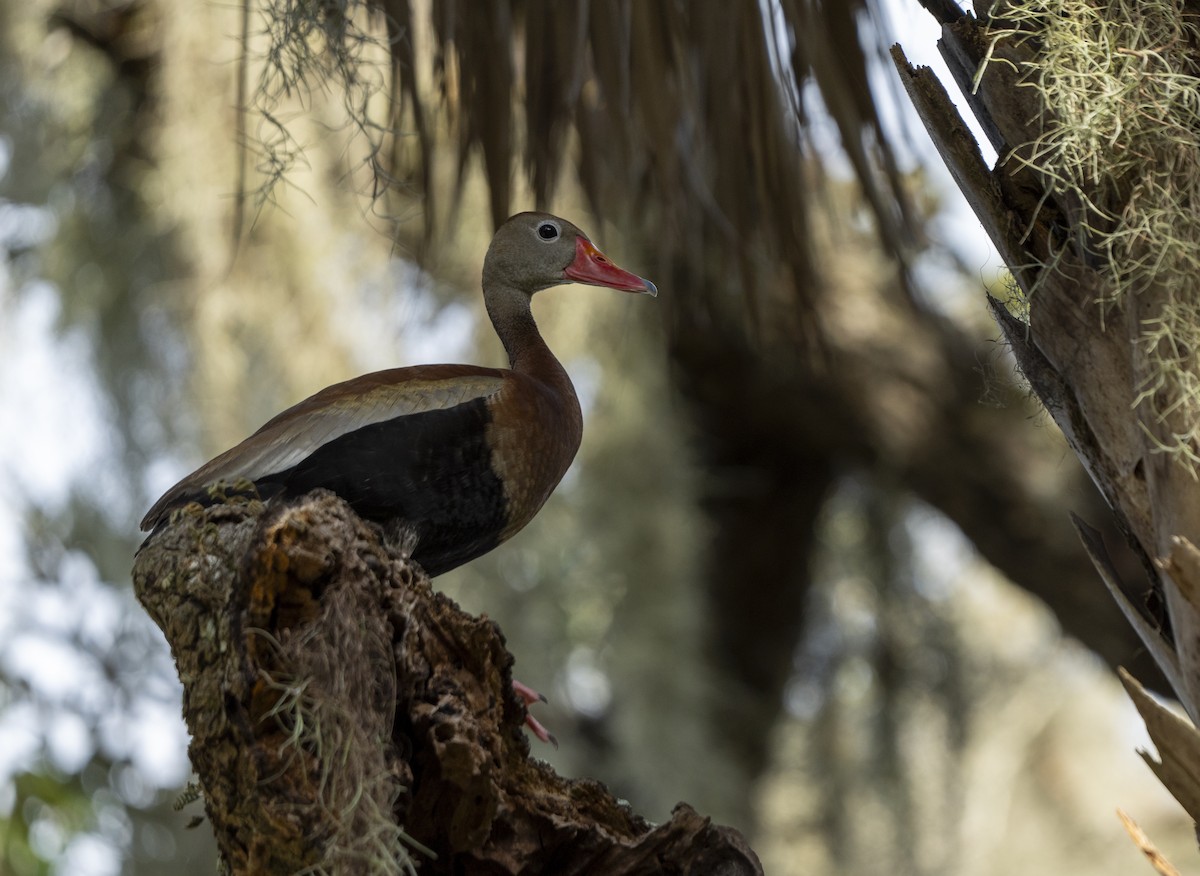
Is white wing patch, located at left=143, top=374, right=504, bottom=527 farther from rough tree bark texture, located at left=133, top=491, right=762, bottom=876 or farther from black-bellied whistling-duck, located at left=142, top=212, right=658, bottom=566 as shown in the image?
rough tree bark texture, located at left=133, top=491, right=762, bottom=876

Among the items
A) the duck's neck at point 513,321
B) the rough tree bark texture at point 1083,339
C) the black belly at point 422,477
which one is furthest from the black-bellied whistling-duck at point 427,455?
the rough tree bark texture at point 1083,339

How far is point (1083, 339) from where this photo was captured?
122cm

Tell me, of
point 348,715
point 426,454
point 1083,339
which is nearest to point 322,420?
point 426,454

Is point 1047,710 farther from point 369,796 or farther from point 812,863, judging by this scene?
point 369,796

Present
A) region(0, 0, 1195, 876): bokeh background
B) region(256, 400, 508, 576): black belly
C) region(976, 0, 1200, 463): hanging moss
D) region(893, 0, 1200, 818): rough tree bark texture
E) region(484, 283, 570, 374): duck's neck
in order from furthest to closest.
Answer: region(0, 0, 1195, 876): bokeh background, region(484, 283, 570, 374): duck's neck, region(256, 400, 508, 576): black belly, region(976, 0, 1200, 463): hanging moss, region(893, 0, 1200, 818): rough tree bark texture

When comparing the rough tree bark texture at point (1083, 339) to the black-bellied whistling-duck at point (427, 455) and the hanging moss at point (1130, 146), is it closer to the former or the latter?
the hanging moss at point (1130, 146)

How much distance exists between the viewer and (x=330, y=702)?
1148 mm

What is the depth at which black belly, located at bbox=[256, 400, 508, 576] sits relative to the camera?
1513 mm

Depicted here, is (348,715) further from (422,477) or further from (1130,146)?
(1130,146)

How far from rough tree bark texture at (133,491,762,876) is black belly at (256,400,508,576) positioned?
0.20m

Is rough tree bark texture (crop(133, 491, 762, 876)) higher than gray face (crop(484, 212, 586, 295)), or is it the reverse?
gray face (crop(484, 212, 586, 295))

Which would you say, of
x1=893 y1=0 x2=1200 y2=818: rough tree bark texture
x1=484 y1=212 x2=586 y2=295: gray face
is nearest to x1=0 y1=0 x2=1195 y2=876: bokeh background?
x1=484 y1=212 x2=586 y2=295: gray face

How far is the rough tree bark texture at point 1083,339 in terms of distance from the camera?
107 centimetres

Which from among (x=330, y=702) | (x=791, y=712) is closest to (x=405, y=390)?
(x=330, y=702)
